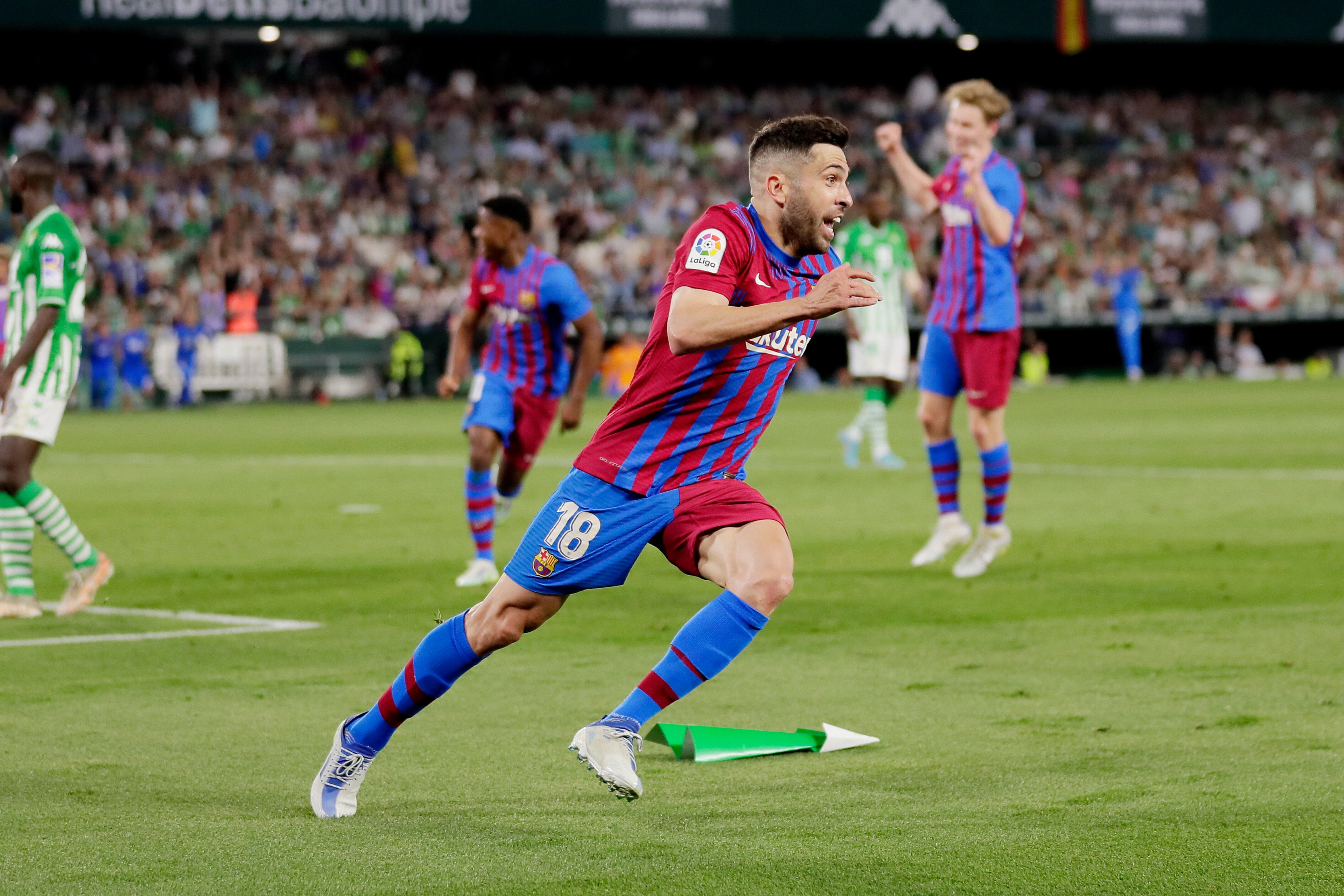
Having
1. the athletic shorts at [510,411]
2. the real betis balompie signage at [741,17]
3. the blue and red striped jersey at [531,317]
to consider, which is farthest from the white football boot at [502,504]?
the real betis balompie signage at [741,17]

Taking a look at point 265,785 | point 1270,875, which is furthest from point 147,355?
point 1270,875

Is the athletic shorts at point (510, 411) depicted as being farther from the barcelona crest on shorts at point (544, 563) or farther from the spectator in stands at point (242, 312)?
the spectator in stands at point (242, 312)

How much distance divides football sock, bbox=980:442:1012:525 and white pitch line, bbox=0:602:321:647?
3.90 meters

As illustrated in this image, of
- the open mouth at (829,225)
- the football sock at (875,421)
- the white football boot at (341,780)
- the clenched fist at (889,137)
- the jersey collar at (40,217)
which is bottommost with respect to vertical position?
the football sock at (875,421)

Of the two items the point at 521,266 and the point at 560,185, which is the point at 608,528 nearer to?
the point at 521,266

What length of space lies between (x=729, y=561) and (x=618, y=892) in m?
1.14

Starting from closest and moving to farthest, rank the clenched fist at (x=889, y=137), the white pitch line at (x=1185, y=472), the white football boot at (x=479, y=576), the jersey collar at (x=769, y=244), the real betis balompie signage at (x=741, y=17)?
1. the jersey collar at (x=769, y=244)
2. the clenched fist at (x=889, y=137)
3. the white football boot at (x=479, y=576)
4. the white pitch line at (x=1185, y=472)
5. the real betis balompie signage at (x=741, y=17)

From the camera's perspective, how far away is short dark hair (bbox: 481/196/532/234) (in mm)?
9984

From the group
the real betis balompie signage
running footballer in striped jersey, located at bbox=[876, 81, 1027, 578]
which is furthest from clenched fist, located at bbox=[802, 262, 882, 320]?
the real betis balompie signage

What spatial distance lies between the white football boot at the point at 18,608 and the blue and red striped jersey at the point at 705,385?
477cm

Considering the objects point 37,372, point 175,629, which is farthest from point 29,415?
point 175,629

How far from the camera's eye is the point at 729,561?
4.88 meters

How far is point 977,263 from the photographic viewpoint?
33.4 feet

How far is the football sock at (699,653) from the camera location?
4.80 meters
